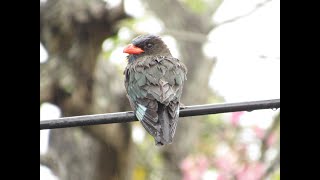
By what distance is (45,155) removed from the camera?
29.6 ft

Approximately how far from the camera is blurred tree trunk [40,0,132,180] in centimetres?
815

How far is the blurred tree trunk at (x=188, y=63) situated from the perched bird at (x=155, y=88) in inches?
183

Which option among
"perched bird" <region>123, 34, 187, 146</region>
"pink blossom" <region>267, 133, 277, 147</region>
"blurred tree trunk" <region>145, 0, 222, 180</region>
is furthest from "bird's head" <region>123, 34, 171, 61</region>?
"blurred tree trunk" <region>145, 0, 222, 180</region>

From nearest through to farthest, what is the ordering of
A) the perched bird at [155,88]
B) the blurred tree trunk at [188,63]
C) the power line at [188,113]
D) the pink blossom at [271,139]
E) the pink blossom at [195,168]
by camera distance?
the power line at [188,113] < the perched bird at [155,88] < the pink blossom at [271,139] < the pink blossom at [195,168] < the blurred tree trunk at [188,63]

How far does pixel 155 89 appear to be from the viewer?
505cm

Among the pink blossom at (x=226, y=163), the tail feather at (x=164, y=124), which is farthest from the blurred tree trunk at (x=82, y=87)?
the tail feather at (x=164, y=124)

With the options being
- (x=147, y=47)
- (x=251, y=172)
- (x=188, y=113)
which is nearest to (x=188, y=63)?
(x=251, y=172)

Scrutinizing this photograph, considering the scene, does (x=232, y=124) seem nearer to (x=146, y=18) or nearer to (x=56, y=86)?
(x=146, y=18)

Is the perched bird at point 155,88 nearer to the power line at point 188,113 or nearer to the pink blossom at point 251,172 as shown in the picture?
the power line at point 188,113

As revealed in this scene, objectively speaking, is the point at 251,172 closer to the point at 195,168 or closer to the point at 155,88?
the point at 195,168

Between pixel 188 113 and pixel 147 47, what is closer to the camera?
pixel 188 113

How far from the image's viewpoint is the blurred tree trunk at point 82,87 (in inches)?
321

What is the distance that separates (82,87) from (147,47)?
248 centimetres

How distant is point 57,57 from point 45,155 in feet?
4.45
